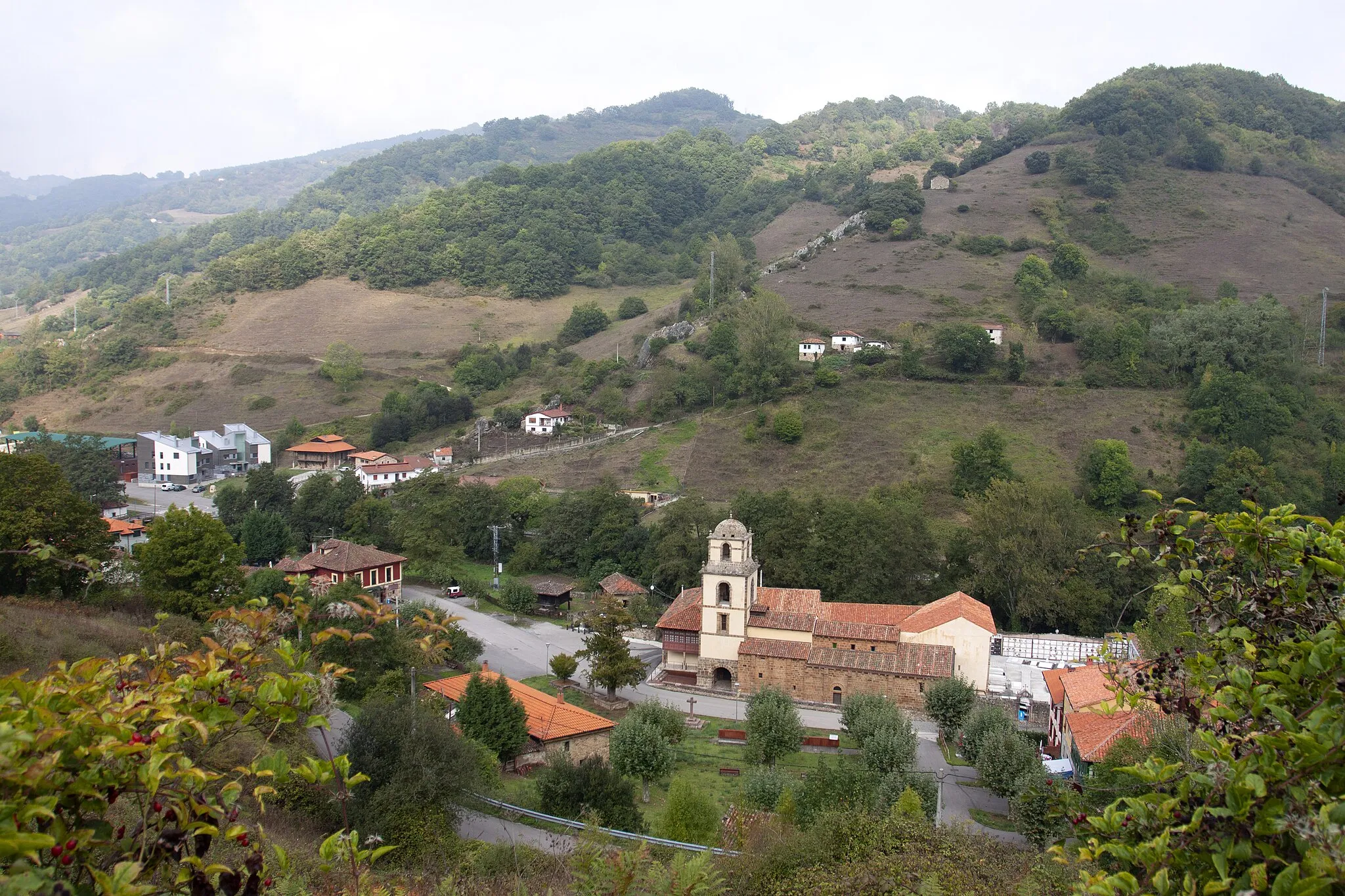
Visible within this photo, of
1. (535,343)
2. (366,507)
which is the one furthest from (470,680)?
(535,343)

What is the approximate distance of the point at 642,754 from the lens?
16891 mm

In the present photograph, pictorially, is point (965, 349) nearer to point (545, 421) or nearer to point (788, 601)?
point (545, 421)

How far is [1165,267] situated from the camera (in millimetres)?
54625

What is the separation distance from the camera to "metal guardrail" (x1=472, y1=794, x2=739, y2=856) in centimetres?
1283

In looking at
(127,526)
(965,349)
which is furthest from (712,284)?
(127,526)

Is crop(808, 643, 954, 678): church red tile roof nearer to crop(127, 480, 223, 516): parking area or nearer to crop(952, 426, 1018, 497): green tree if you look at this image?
crop(952, 426, 1018, 497): green tree

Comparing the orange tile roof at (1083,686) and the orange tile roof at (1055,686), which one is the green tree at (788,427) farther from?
the orange tile roof at (1083,686)

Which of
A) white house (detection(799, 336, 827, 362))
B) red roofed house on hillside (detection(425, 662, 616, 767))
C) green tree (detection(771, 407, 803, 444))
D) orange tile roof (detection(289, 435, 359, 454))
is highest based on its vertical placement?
white house (detection(799, 336, 827, 362))

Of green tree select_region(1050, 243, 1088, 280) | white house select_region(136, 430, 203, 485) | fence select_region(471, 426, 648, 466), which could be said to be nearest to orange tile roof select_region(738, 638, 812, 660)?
fence select_region(471, 426, 648, 466)

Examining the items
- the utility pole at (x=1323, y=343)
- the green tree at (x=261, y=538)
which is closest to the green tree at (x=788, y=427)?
the green tree at (x=261, y=538)

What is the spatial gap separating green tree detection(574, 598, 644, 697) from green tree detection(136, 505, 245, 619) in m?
8.49

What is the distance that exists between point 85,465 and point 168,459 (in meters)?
6.10

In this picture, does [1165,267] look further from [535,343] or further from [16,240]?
[16,240]

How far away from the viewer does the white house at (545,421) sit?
4631cm
